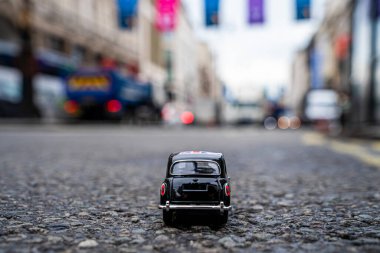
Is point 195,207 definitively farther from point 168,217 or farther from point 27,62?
point 27,62

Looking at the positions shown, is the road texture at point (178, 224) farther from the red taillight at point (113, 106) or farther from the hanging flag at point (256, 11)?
the red taillight at point (113, 106)

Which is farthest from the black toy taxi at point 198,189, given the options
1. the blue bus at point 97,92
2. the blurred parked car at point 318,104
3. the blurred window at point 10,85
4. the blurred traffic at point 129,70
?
the blurred parked car at point 318,104

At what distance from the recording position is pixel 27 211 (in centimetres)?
271

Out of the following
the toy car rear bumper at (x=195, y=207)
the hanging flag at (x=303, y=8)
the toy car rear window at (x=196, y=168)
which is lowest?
the toy car rear bumper at (x=195, y=207)

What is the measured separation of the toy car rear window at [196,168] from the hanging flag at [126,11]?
2062 cm

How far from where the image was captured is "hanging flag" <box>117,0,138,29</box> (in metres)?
21.8

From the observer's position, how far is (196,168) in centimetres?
232

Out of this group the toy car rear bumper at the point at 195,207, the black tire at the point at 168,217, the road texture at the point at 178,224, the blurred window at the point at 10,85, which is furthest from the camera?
the blurred window at the point at 10,85

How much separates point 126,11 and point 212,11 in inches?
210

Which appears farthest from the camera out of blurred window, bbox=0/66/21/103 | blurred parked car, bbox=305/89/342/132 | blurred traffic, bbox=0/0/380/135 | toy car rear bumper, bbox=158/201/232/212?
blurred parked car, bbox=305/89/342/132

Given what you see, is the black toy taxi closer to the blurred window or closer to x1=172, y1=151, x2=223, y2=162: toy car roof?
x1=172, y1=151, x2=223, y2=162: toy car roof

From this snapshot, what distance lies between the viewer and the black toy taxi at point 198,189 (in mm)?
2188

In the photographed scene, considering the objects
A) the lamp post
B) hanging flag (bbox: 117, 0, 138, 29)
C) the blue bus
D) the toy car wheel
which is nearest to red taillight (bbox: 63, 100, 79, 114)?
the blue bus

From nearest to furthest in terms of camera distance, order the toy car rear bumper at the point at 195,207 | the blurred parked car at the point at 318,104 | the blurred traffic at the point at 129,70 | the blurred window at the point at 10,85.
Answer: the toy car rear bumper at the point at 195,207, the blurred traffic at the point at 129,70, the blurred window at the point at 10,85, the blurred parked car at the point at 318,104
